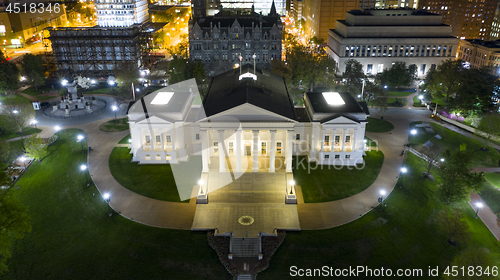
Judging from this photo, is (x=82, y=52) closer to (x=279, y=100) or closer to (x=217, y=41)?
(x=217, y=41)

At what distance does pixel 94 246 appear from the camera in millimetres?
49344

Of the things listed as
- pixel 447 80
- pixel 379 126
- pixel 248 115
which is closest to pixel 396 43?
pixel 447 80

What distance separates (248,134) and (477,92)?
57.4 meters

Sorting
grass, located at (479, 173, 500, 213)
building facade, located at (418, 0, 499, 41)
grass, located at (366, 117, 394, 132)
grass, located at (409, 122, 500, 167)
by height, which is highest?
building facade, located at (418, 0, 499, 41)

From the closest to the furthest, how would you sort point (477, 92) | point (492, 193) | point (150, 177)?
point (492, 193)
point (150, 177)
point (477, 92)

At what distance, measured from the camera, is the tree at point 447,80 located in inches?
3807

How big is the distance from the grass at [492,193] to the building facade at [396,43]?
75.2m

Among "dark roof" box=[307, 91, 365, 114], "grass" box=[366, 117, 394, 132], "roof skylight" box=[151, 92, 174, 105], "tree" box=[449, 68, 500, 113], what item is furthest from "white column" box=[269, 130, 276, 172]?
"tree" box=[449, 68, 500, 113]

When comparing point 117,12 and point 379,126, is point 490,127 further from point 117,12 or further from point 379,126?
point 117,12

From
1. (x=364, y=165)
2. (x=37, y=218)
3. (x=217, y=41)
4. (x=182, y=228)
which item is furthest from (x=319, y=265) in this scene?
(x=217, y=41)

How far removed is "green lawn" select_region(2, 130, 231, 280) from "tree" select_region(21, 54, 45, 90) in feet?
204

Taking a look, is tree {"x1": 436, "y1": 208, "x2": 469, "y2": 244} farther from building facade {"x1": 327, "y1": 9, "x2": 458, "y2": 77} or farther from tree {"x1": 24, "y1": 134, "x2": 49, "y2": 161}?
building facade {"x1": 327, "y1": 9, "x2": 458, "y2": 77}

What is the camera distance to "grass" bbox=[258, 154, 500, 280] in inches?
1831

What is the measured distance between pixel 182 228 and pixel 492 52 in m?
128
